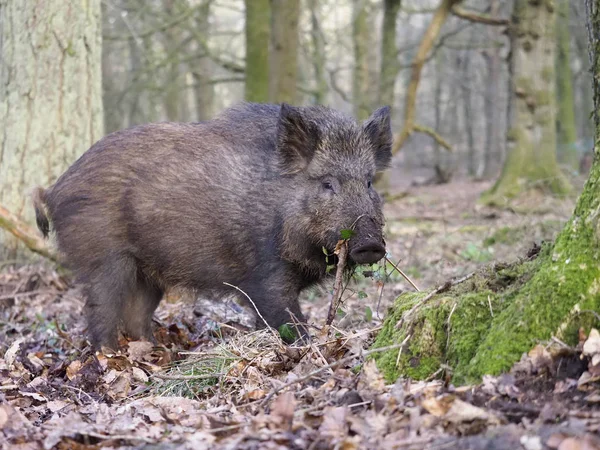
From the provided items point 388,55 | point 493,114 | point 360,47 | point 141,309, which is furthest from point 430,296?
point 493,114

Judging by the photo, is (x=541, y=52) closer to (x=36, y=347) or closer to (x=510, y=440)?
(x=36, y=347)

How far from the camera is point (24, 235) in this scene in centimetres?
778

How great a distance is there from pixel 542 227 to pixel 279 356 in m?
4.91

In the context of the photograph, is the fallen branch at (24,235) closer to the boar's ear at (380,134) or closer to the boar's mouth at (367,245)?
the boar's ear at (380,134)

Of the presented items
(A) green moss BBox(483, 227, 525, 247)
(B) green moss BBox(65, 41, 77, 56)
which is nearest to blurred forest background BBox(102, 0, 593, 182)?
(A) green moss BBox(483, 227, 525, 247)

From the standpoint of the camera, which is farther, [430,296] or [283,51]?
[283,51]

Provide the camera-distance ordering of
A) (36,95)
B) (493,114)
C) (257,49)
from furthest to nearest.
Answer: (493,114) → (257,49) → (36,95)

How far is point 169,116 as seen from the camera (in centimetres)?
2211

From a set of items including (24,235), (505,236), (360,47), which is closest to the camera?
(24,235)

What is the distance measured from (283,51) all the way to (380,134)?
21.5 feet

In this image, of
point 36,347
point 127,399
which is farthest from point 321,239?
point 36,347

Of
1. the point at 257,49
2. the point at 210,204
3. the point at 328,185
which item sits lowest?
the point at 210,204

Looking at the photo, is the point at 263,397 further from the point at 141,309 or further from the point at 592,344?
the point at 141,309

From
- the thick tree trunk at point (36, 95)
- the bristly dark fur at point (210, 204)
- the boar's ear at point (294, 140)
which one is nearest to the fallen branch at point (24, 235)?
the thick tree trunk at point (36, 95)
